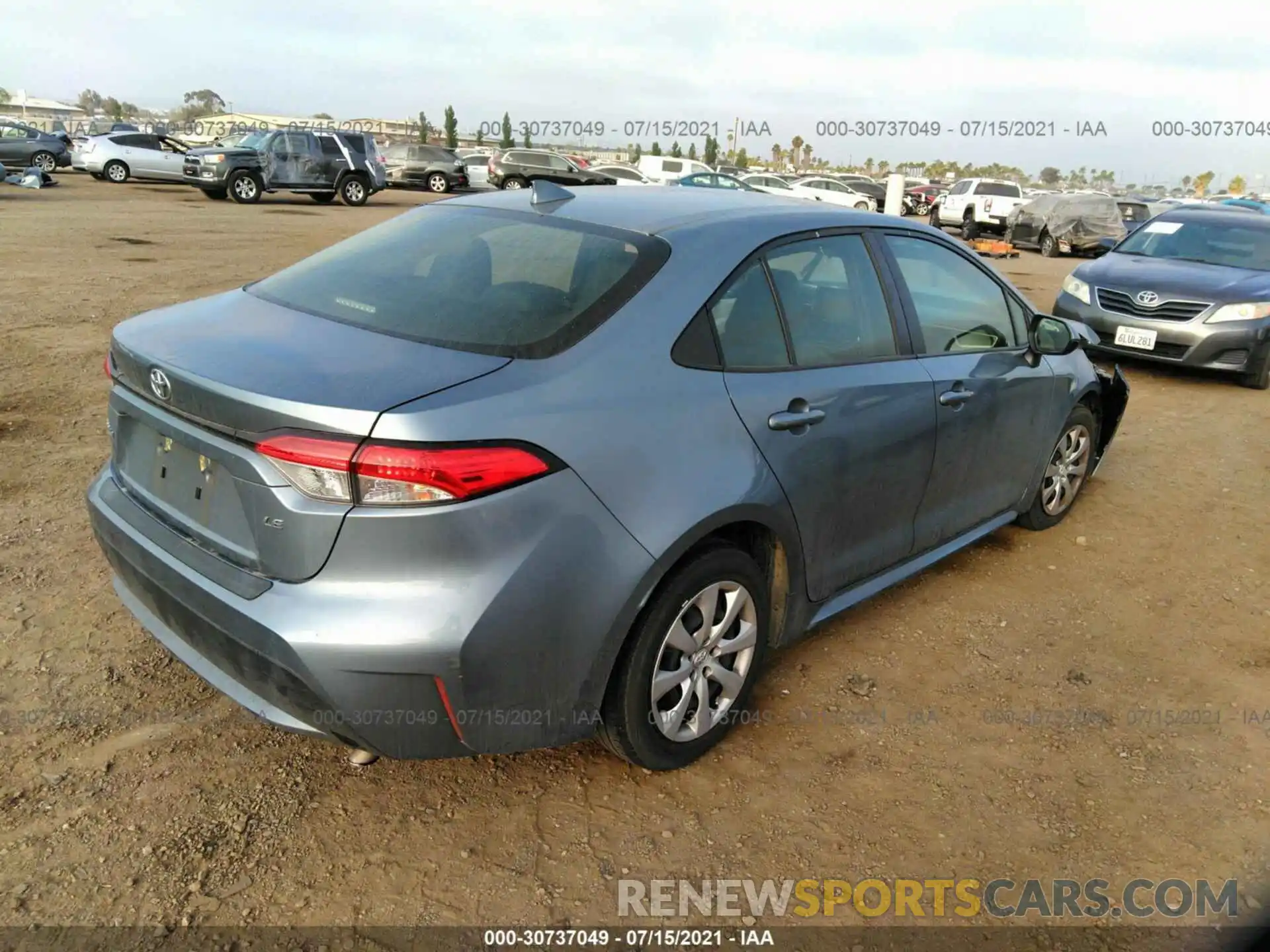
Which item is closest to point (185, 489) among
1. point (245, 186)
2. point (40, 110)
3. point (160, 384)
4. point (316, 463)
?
point (160, 384)

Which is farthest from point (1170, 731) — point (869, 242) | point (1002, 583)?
point (869, 242)

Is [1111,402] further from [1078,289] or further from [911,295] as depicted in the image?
[1078,289]

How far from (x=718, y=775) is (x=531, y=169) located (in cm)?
2919

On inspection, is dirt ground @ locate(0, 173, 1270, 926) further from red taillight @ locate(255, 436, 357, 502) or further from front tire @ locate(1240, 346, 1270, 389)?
front tire @ locate(1240, 346, 1270, 389)

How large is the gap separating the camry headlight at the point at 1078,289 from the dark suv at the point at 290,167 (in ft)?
62.9

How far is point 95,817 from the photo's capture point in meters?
2.46

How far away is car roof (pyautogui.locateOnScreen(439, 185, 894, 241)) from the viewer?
295 centimetres

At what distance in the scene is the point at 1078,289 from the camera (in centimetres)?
882

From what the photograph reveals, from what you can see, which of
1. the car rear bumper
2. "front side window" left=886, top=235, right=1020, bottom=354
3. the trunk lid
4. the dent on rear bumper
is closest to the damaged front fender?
"front side window" left=886, top=235, right=1020, bottom=354

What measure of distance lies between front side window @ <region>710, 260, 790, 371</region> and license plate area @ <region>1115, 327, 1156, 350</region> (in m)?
6.69

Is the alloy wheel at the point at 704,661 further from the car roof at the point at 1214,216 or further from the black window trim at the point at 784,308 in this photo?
the car roof at the point at 1214,216

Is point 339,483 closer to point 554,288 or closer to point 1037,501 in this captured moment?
point 554,288

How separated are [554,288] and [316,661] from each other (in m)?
1.20

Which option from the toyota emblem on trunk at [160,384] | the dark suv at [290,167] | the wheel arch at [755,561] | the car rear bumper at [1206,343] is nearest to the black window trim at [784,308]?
the wheel arch at [755,561]
